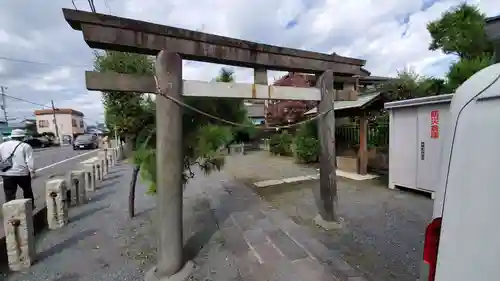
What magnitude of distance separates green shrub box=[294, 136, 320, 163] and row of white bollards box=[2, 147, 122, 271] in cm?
723

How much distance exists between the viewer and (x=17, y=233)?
3234 millimetres

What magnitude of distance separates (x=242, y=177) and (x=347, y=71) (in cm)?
541

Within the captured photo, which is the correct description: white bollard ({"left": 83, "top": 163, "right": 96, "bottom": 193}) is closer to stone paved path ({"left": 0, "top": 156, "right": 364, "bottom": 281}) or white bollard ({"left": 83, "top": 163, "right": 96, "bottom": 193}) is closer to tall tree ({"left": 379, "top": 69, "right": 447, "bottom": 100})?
stone paved path ({"left": 0, "top": 156, "right": 364, "bottom": 281})

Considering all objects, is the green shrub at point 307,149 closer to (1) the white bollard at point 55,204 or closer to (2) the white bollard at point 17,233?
(1) the white bollard at point 55,204

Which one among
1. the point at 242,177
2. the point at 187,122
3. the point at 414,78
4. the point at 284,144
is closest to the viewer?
the point at 187,122

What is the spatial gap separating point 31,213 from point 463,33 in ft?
37.7

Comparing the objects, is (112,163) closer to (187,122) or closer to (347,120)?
(187,122)

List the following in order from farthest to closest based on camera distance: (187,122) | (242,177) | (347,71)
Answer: (242,177), (347,71), (187,122)

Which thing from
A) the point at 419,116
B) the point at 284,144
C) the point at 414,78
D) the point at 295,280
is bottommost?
the point at 295,280

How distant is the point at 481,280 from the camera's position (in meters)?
0.91

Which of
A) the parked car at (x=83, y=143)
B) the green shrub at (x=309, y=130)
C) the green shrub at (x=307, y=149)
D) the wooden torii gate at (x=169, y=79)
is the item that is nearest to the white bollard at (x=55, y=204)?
the wooden torii gate at (x=169, y=79)

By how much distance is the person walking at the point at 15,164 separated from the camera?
4570 millimetres

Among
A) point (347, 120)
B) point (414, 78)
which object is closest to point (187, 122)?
point (347, 120)

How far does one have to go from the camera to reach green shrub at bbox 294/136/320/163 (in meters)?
10.8
